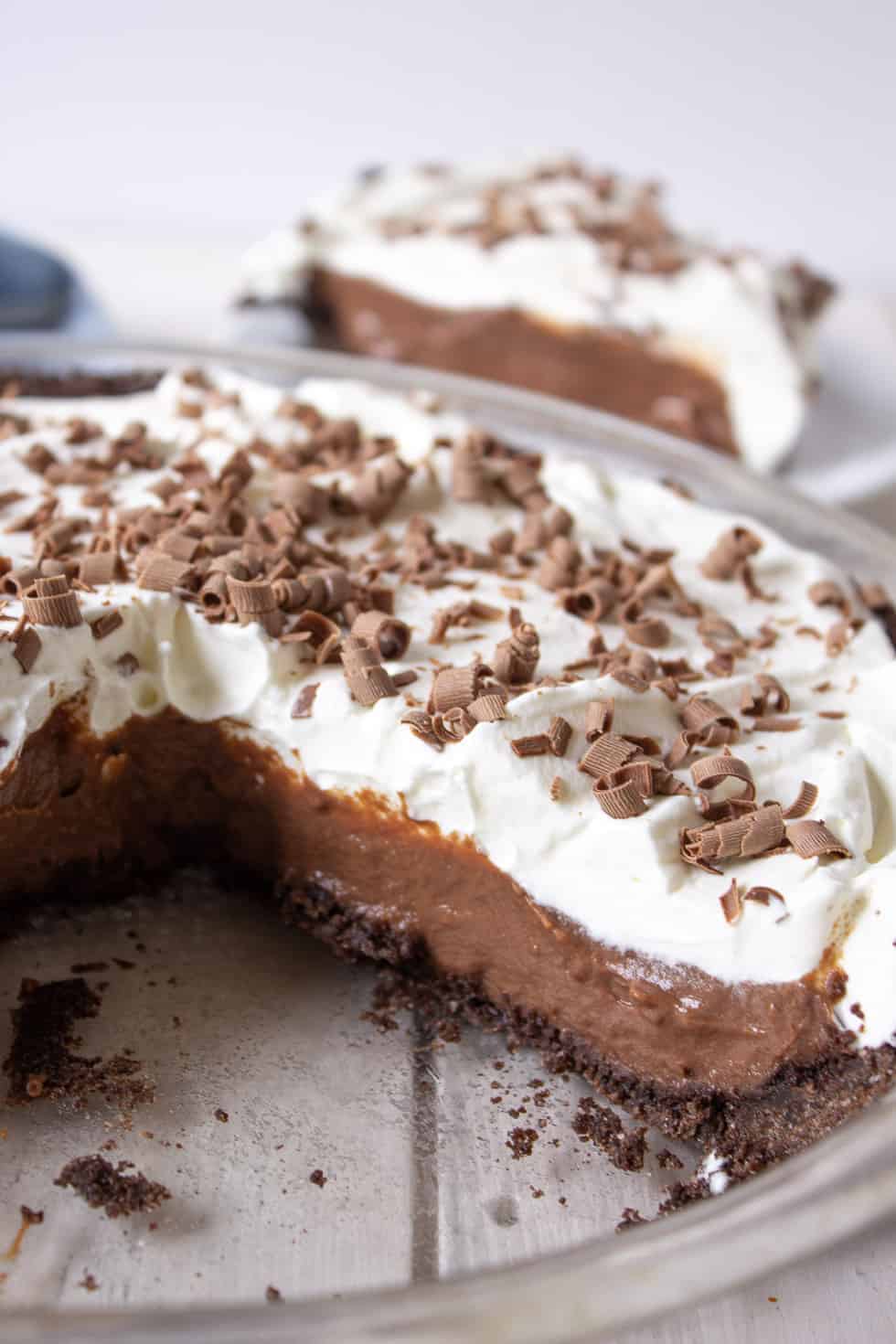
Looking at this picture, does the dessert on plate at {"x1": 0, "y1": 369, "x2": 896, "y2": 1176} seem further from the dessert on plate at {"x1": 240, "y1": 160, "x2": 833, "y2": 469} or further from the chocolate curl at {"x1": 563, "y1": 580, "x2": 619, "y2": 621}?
the dessert on plate at {"x1": 240, "y1": 160, "x2": 833, "y2": 469}

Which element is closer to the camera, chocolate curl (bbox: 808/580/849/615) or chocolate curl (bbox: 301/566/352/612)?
chocolate curl (bbox: 301/566/352/612)

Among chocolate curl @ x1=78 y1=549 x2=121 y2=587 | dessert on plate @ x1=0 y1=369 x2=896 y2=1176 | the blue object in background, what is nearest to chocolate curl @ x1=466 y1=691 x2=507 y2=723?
dessert on plate @ x1=0 y1=369 x2=896 y2=1176

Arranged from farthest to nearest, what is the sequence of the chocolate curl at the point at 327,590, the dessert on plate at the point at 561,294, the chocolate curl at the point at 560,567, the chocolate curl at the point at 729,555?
the dessert on plate at the point at 561,294
the chocolate curl at the point at 729,555
the chocolate curl at the point at 560,567
the chocolate curl at the point at 327,590

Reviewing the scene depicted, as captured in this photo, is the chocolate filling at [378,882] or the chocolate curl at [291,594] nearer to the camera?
the chocolate filling at [378,882]

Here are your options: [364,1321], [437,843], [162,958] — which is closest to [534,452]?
[437,843]

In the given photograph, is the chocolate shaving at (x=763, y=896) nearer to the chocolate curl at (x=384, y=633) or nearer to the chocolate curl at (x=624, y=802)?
the chocolate curl at (x=624, y=802)

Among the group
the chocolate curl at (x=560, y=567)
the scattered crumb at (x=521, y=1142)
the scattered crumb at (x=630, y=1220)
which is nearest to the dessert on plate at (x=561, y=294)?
the chocolate curl at (x=560, y=567)

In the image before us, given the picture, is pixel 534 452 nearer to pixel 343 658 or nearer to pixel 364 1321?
pixel 343 658
